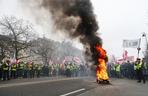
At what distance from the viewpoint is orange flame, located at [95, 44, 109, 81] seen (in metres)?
24.5

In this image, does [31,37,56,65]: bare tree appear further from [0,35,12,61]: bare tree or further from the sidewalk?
the sidewalk

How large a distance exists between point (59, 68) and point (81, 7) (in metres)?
26.3

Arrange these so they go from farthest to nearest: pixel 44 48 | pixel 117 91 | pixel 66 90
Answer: pixel 44 48, pixel 66 90, pixel 117 91

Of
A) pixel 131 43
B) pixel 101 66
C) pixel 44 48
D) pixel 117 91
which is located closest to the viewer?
pixel 117 91

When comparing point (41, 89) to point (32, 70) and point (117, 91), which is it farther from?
point (32, 70)

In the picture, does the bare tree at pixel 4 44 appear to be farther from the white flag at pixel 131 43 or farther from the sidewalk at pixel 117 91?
the sidewalk at pixel 117 91

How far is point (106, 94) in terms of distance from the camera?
52.1 feet

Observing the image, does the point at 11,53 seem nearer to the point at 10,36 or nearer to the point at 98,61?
the point at 10,36

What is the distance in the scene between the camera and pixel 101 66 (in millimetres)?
25156

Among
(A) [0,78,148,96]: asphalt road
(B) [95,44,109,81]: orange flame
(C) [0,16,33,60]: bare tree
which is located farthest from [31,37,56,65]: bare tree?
(A) [0,78,148,96]: asphalt road

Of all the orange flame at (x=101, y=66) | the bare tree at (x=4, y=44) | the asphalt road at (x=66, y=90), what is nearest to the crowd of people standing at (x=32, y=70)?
the bare tree at (x=4, y=44)

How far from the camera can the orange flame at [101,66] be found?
24.5 meters

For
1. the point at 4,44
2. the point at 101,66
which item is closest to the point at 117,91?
the point at 101,66

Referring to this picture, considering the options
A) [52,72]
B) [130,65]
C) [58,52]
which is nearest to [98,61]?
[130,65]
